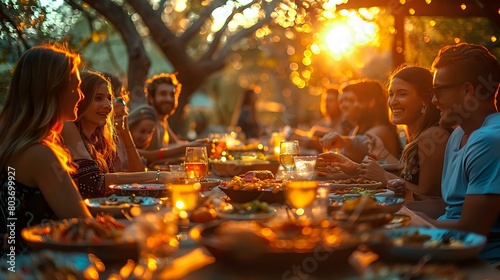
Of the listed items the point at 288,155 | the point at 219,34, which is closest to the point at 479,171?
the point at 288,155

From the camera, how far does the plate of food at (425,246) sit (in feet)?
7.20

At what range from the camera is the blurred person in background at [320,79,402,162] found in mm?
6266

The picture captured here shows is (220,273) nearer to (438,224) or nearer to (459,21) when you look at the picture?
(438,224)

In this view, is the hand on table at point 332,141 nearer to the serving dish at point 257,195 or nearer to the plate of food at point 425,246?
the serving dish at point 257,195

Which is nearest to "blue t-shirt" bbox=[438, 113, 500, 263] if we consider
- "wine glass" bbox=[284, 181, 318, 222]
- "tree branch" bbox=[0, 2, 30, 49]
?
"wine glass" bbox=[284, 181, 318, 222]


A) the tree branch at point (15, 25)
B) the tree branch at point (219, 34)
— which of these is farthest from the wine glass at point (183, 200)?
the tree branch at point (219, 34)

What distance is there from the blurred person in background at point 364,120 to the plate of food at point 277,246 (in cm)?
382

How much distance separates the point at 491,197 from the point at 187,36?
8524 mm

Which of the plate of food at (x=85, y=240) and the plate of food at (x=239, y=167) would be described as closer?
the plate of food at (x=85, y=240)

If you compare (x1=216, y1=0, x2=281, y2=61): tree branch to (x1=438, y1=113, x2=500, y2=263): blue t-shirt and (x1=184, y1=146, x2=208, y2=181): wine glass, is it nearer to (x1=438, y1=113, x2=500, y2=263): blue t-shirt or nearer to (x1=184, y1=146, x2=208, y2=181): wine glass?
(x1=184, y1=146, x2=208, y2=181): wine glass

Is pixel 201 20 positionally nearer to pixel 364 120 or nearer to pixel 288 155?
pixel 364 120

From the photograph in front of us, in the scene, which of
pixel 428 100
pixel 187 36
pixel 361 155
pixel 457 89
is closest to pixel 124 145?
pixel 361 155

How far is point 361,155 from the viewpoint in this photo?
6.28 metres

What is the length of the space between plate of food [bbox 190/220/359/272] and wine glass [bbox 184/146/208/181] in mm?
1828
